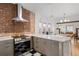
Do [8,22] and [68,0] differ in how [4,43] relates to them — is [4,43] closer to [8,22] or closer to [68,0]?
[8,22]

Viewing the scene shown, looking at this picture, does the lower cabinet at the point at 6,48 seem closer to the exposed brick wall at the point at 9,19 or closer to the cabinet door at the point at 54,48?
the exposed brick wall at the point at 9,19

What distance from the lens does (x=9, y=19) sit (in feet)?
5.93

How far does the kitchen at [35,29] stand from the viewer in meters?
1.79

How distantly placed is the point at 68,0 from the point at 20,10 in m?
0.80

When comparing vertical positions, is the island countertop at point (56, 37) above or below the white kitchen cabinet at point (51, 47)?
above

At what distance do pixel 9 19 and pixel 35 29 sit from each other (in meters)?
0.45

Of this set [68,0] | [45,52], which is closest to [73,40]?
[45,52]

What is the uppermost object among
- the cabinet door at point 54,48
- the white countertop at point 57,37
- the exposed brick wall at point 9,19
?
the exposed brick wall at point 9,19

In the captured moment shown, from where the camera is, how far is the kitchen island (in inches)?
70.1

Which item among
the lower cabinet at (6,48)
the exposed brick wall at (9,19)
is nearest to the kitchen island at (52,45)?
the exposed brick wall at (9,19)

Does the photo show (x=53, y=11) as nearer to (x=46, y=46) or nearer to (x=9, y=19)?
(x=46, y=46)

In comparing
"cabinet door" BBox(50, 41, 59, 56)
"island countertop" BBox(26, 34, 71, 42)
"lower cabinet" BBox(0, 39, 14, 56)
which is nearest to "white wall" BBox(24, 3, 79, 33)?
"island countertop" BBox(26, 34, 71, 42)

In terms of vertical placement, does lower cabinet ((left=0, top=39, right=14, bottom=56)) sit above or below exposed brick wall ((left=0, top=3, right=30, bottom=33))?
below

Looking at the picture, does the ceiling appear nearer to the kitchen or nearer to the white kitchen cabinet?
the kitchen
